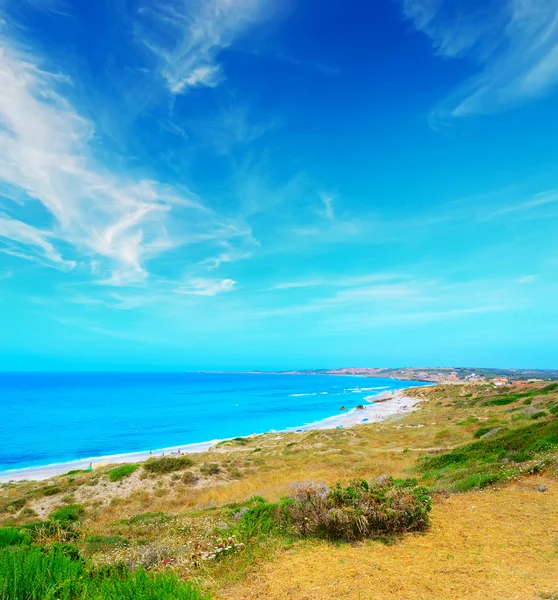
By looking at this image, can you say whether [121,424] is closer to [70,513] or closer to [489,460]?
[70,513]

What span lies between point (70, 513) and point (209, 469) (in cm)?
822

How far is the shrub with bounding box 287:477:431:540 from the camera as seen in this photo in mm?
7949

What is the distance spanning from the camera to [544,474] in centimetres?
1150

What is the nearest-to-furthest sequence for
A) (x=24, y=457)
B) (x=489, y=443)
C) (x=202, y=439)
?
(x=489, y=443), (x=24, y=457), (x=202, y=439)

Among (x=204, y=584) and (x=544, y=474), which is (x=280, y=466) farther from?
(x=204, y=584)

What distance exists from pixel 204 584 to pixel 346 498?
3502 millimetres

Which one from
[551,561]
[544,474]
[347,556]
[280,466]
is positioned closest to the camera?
[551,561]

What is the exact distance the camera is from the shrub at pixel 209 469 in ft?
80.6

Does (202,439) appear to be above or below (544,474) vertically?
below

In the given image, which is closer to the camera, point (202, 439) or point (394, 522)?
point (394, 522)

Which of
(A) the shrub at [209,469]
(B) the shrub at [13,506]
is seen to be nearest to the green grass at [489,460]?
(A) the shrub at [209,469]

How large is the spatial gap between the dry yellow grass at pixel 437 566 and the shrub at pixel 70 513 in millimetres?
15720

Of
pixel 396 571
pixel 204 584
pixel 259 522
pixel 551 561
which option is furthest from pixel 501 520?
pixel 204 584

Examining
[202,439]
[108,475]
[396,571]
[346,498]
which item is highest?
[346,498]
